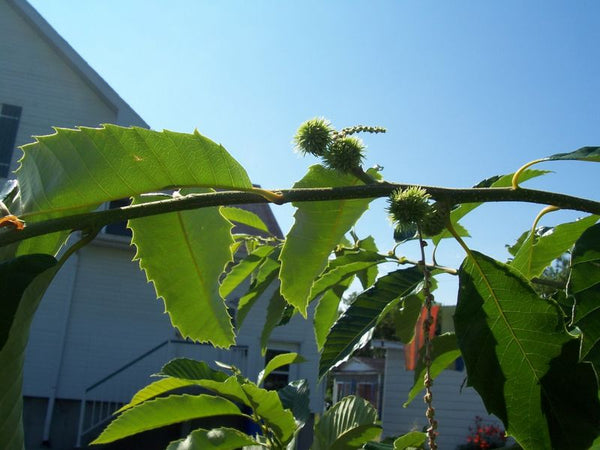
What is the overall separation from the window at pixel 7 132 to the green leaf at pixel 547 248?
15917 millimetres

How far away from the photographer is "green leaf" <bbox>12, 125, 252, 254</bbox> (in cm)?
86

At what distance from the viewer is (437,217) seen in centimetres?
97

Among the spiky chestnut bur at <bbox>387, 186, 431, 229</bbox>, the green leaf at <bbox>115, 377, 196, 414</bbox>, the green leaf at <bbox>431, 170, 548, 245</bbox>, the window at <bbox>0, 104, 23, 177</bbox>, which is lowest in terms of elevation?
the green leaf at <bbox>115, 377, 196, 414</bbox>

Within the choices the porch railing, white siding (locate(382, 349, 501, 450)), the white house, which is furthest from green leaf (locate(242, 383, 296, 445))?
white siding (locate(382, 349, 501, 450))

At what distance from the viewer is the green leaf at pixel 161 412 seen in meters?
1.74

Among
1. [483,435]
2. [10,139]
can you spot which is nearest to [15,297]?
[10,139]

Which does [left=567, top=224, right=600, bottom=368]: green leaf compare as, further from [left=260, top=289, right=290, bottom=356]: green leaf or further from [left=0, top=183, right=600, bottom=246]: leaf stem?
[left=260, top=289, right=290, bottom=356]: green leaf

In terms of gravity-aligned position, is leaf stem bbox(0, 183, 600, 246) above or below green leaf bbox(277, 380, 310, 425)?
above

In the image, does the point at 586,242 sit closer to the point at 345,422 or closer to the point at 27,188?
the point at 27,188

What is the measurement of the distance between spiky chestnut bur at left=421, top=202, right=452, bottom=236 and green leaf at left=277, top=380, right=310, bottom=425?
44.9 inches

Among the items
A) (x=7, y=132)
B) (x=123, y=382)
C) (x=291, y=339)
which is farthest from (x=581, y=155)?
(x=291, y=339)

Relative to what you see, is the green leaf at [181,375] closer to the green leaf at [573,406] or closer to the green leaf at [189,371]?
the green leaf at [189,371]

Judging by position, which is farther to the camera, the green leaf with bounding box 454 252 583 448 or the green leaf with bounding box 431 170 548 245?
the green leaf with bounding box 431 170 548 245

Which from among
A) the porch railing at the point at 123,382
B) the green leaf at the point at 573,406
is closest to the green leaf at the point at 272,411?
the green leaf at the point at 573,406
